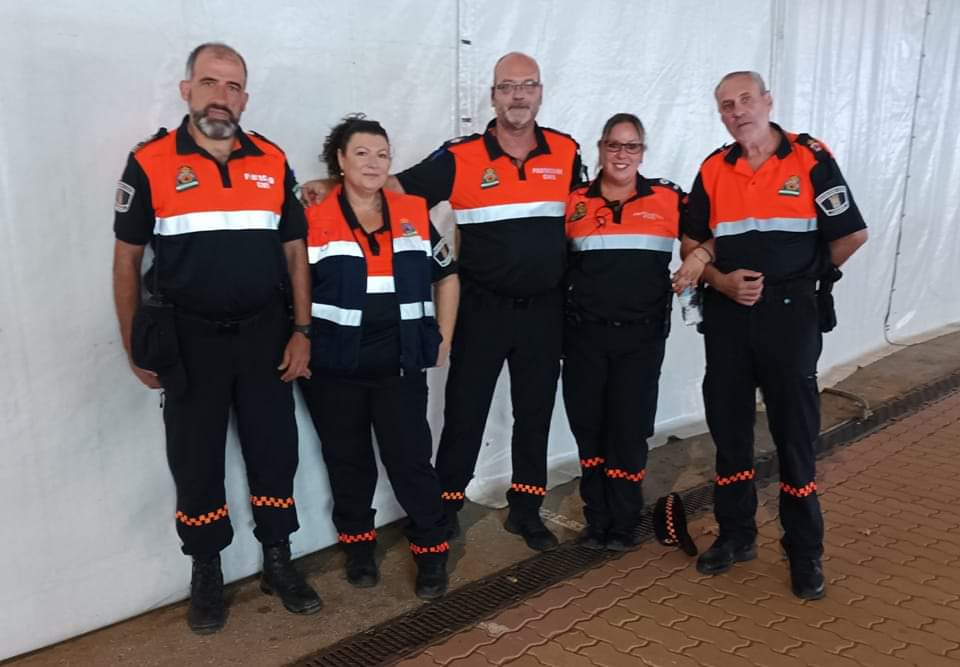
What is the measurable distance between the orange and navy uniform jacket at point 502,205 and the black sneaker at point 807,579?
4.58 feet

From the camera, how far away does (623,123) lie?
Result: 2.96 metres

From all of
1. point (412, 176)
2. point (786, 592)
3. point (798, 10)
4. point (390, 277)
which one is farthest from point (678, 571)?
point (798, 10)

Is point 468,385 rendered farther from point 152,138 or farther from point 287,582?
point 152,138

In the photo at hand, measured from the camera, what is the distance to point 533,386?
3.22 meters

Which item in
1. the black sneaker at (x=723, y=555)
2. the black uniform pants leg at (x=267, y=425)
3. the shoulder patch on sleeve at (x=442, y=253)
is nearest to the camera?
the black uniform pants leg at (x=267, y=425)

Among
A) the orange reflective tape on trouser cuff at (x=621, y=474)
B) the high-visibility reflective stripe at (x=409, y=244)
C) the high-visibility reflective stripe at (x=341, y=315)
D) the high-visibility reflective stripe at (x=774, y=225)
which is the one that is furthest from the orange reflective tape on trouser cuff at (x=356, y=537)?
the high-visibility reflective stripe at (x=774, y=225)

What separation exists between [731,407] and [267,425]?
174 cm

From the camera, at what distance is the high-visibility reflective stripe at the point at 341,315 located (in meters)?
2.70

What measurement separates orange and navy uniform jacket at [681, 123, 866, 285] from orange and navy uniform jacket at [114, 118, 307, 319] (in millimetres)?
1608

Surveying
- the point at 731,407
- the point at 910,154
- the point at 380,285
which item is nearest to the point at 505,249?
the point at 380,285

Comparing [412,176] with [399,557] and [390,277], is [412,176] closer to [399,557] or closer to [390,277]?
[390,277]

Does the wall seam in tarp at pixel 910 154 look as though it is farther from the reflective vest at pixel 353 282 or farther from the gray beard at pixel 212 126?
the gray beard at pixel 212 126

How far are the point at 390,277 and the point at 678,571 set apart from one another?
163 centimetres

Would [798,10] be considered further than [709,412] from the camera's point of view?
Yes
